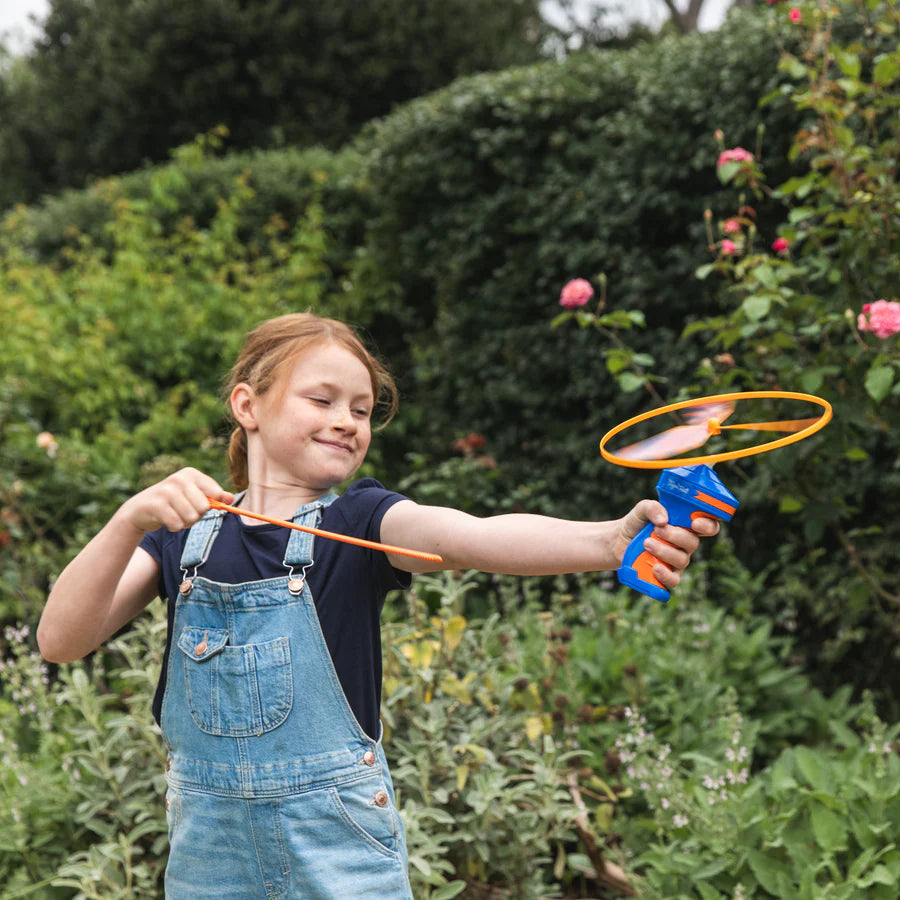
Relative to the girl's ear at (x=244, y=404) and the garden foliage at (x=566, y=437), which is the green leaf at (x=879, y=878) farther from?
the girl's ear at (x=244, y=404)

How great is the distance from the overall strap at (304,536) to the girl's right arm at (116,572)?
0.11m

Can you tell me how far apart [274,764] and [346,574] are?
0.28 m

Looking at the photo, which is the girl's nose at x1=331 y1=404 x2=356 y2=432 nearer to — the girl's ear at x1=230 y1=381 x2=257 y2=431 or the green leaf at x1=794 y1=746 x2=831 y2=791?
the girl's ear at x1=230 y1=381 x2=257 y2=431

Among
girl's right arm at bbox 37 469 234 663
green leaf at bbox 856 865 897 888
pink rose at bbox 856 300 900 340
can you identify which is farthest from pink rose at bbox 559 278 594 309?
girl's right arm at bbox 37 469 234 663

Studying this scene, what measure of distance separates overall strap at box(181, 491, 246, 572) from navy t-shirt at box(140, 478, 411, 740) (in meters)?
0.01

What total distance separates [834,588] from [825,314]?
3.69 ft

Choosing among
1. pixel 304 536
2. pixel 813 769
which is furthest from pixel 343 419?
pixel 813 769

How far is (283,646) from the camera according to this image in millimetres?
1479

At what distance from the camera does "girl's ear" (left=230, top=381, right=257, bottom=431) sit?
1.71 meters

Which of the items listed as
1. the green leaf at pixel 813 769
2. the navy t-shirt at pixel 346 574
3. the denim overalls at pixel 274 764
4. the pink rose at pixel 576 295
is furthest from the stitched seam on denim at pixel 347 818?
the pink rose at pixel 576 295

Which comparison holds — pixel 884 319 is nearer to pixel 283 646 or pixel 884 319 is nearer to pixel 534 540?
pixel 534 540

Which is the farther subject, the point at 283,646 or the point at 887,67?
the point at 887,67

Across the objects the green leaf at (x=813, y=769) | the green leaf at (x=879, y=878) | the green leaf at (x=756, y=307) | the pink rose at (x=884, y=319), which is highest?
the green leaf at (x=756, y=307)

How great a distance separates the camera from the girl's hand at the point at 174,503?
1.36 metres
